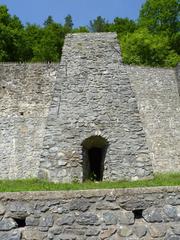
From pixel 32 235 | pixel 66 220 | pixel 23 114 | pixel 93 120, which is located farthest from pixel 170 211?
pixel 23 114

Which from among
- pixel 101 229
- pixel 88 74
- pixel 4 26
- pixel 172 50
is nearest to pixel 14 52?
pixel 4 26

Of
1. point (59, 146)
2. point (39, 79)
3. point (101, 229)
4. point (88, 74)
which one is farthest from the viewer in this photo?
point (39, 79)

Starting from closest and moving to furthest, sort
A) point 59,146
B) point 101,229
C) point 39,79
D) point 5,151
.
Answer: point 101,229, point 59,146, point 5,151, point 39,79

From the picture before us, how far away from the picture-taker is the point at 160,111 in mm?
21062

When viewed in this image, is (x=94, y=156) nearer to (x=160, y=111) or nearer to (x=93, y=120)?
(x=93, y=120)

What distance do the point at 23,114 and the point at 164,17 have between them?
20.0 m

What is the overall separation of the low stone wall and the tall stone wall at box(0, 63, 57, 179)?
11.3 metres

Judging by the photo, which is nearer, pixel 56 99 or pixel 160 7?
pixel 56 99

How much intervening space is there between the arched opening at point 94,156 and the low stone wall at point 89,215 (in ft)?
18.4

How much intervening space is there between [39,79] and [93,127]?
7556 millimetres

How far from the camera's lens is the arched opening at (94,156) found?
11913 millimetres

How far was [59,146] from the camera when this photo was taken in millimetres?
11477

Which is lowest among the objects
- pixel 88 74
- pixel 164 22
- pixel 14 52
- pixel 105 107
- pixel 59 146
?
pixel 59 146

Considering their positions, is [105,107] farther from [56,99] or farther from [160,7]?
[160,7]
